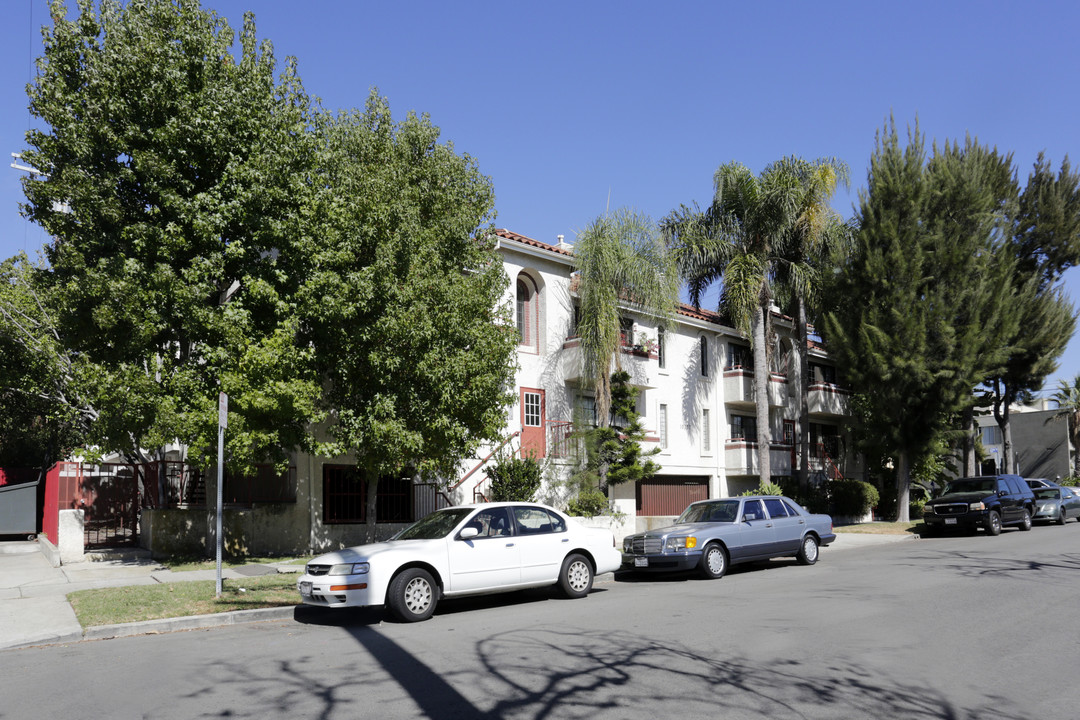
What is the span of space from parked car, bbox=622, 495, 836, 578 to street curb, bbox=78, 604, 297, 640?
645 centimetres

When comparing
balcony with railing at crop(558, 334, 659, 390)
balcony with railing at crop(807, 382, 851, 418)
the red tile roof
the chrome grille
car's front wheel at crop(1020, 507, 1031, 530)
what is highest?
the red tile roof

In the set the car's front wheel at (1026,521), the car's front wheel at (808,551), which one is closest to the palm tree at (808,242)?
the car's front wheel at (1026,521)

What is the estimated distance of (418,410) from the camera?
16.7 m

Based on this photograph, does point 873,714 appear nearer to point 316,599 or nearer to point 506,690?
point 506,690

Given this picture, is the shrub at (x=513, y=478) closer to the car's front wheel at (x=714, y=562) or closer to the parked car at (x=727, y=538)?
the parked car at (x=727, y=538)

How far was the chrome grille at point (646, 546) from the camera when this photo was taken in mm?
14781

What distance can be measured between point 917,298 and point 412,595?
26.1 m

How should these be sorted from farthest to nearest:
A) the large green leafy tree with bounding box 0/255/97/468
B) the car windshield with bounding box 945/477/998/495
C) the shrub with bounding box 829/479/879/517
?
the shrub with bounding box 829/479/879/517, the car windshield with bounding box 945/477/998/495, the large green leafy tree with bounding box 0/255/97/468

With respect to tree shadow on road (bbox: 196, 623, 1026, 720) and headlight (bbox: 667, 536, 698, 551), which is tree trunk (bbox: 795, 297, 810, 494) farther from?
tree shadow on road (bbox: 196, 623, 1026, 720)

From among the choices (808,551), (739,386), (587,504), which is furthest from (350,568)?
(739,386)

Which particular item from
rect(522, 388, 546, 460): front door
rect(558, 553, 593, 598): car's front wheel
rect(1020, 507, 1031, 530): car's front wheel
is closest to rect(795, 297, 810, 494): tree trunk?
rect(1020, 507, 1031, 530): car's front wheel

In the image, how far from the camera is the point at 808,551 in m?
17.1

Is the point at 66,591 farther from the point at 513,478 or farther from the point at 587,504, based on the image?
the point at 587,504

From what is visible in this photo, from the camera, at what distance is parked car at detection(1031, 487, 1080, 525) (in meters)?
28.5
